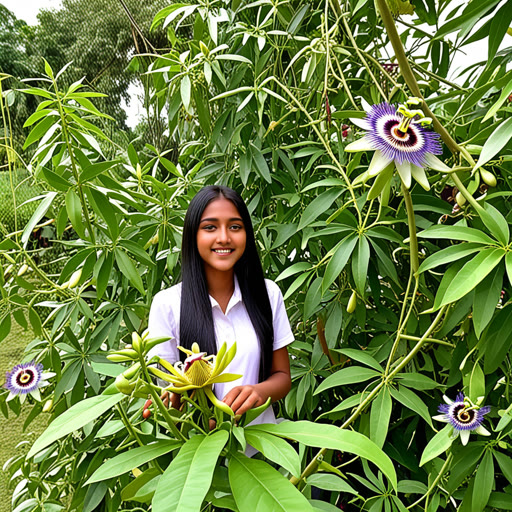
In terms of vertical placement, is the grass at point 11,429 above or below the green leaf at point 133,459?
below

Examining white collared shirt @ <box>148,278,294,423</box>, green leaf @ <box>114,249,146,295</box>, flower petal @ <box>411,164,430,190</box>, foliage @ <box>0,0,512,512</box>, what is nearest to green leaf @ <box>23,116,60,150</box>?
foliage @ <box>0,0,512,512</box>

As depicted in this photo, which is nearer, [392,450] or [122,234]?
[392,450]

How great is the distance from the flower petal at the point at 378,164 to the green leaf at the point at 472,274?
0.42ft

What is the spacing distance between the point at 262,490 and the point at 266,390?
0.35 meters

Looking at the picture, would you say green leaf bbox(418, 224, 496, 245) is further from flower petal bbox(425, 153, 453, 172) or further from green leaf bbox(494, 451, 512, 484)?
green leaf bbox(494, 451, 512, 484)

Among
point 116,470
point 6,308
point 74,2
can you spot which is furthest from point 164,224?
point 74,2

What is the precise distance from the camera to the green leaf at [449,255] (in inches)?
21.6

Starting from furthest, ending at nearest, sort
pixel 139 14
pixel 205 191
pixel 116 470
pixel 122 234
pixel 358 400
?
pixel 139 14
pixel 122 234
pixel 205 191
pixel 358 400
pixel 116 470

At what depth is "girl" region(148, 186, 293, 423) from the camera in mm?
762

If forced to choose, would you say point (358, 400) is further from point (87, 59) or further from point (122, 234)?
point (87, 59)

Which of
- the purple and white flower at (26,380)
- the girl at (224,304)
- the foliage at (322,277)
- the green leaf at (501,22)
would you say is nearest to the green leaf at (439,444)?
the foliage at (322,277)

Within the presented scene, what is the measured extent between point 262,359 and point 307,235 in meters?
0.21

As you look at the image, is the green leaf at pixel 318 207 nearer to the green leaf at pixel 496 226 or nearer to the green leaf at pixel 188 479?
the green leaf at pixel 496 226

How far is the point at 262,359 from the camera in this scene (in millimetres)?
807
